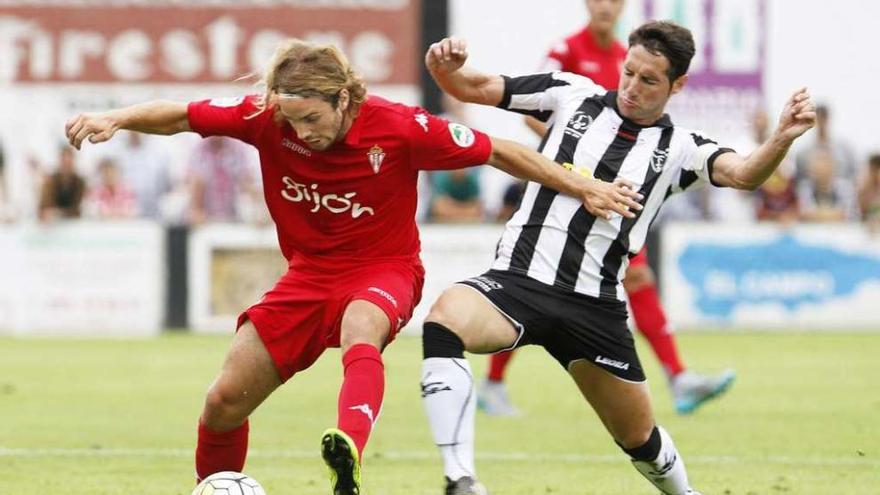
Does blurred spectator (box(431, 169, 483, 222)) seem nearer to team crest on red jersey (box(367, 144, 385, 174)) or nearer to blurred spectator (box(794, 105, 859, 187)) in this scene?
blurred spectator (box(794, 105, 859, 187))

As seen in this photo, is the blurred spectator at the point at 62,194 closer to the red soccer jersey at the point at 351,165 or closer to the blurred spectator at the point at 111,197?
the blurred spectator at the point at 111,197

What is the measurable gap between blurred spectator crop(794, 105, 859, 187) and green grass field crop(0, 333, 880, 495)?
3267 mm

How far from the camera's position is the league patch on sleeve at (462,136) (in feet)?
21.4

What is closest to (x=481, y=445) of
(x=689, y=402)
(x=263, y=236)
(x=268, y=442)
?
(x=268, y=442)

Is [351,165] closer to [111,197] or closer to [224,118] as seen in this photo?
[224,118]

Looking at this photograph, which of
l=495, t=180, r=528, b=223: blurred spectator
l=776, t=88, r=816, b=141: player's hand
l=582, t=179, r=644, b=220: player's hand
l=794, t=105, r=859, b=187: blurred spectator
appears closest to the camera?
l=776, t=88, r=816, b=141: player's hand

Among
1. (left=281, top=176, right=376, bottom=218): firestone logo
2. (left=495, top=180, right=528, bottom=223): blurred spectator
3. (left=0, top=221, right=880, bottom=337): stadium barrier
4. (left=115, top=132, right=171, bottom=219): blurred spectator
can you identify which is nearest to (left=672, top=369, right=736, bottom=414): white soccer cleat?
(left=281, top=176, right=376, bottom=218): firestone logo

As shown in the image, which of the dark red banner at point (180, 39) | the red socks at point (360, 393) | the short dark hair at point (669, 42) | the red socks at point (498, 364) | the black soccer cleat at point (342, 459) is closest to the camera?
the black soccer cleat at point (342, 459)

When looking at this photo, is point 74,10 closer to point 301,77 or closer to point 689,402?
point 689,402

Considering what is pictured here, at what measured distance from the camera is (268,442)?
30.4 feet

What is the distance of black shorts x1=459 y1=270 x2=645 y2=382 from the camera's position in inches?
258

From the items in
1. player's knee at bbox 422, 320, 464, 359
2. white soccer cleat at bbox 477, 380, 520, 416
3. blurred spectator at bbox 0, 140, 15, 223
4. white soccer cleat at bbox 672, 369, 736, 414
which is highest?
player's knee at bbox 422, 320, 464, 359

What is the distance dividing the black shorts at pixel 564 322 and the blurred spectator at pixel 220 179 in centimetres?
1171

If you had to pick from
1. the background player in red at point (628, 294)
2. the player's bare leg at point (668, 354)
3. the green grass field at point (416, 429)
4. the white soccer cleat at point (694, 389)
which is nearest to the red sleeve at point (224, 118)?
the green grass field at point (416, 429)
